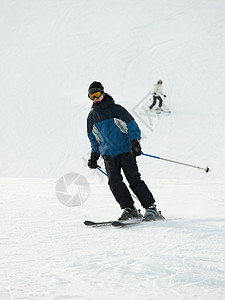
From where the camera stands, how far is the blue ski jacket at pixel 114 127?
320cm

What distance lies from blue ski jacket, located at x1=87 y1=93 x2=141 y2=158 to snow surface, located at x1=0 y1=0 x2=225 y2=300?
2.52 ft

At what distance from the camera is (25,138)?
1196cm

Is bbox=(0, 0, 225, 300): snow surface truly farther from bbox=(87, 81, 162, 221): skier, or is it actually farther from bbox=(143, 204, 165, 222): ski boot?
bbox=(87, 81, 162, 221): skier

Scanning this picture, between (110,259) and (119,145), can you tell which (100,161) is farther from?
(110,259)

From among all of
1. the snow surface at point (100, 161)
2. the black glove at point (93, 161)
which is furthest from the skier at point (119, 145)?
the snow surface at point (100, 161)

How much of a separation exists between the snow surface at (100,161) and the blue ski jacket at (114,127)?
2.52 ft

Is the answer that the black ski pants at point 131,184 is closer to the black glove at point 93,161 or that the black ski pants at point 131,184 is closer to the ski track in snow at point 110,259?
the black glove at point 93,161

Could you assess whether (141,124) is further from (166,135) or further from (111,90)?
(111,90)

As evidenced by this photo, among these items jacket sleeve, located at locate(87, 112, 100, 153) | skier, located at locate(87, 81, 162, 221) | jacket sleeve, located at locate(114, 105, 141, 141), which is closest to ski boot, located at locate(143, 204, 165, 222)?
skier, located at locate(87, 81, 162, 221)

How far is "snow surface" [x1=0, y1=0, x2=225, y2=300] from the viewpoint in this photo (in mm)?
1729

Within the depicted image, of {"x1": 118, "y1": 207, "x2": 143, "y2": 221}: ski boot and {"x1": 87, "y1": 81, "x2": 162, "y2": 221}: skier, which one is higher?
{"x1": 87, "y1": 81, "x2": 162, "y2": 221}: skier

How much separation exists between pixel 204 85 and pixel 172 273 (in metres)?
15.0

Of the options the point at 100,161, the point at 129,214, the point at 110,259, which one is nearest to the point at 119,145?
the point at 129,214

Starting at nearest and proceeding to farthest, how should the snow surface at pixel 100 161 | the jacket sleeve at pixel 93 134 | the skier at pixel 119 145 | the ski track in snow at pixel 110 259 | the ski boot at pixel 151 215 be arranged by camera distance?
1. the ski track in snow at pixel 110 259
2. the snow surface at pixel 100 161
3. the ski boot at pixel 151 215
4. the skier at pixel 119 145
5. the jacket sleeve at pixel 93 134
